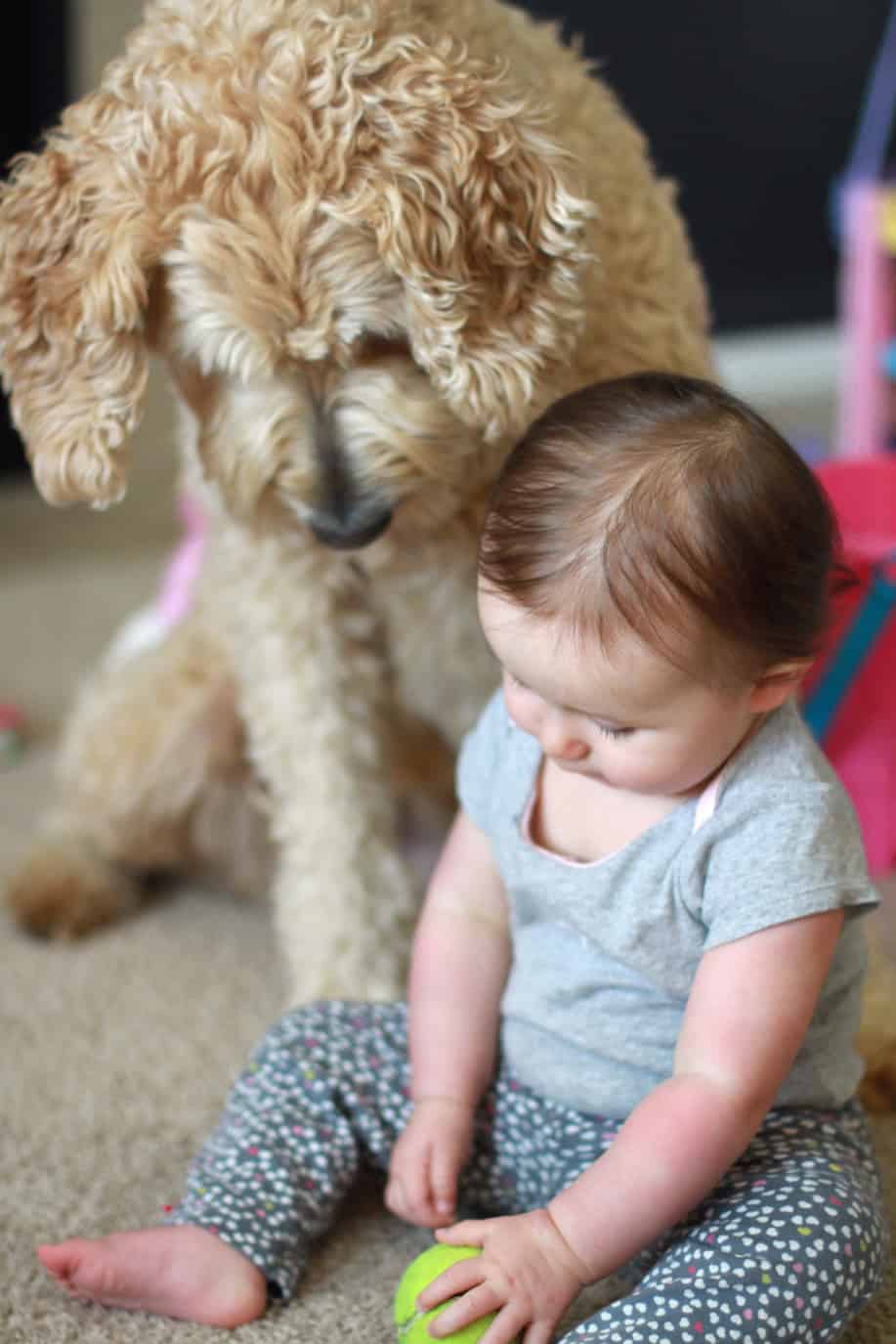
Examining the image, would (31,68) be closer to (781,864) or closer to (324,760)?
(324,760)

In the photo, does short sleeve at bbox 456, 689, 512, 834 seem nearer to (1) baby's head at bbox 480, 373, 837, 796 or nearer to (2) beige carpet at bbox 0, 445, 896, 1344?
(1) baby's head at bbox 480, 373, 837, 796

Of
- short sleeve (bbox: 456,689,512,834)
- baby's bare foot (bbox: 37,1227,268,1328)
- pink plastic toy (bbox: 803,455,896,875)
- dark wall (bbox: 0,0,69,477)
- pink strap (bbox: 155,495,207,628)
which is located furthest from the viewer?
dark wall (bbox: 0,0,69,477)

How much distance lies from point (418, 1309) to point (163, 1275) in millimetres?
181

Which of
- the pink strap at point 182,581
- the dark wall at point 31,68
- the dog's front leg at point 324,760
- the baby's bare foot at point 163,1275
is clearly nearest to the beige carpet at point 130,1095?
the baby's bare foot at point 163,1275

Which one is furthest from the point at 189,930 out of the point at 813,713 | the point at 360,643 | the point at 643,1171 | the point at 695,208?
the point at 695,208

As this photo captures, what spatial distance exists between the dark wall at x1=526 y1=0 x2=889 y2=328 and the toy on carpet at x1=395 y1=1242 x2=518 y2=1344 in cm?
299

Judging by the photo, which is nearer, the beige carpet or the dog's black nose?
the beige carpet

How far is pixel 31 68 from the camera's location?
293cm

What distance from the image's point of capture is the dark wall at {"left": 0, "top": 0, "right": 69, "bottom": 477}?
9.57 feet

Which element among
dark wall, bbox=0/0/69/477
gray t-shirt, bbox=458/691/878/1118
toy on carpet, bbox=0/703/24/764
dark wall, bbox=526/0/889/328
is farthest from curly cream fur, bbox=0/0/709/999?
dark wall, bbox=526/0/889/328

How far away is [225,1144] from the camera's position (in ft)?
3.73

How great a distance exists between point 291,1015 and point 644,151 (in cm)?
78

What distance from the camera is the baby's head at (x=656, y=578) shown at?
932mm

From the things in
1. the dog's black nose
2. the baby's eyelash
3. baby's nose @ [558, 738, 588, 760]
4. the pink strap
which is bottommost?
the pink strap
